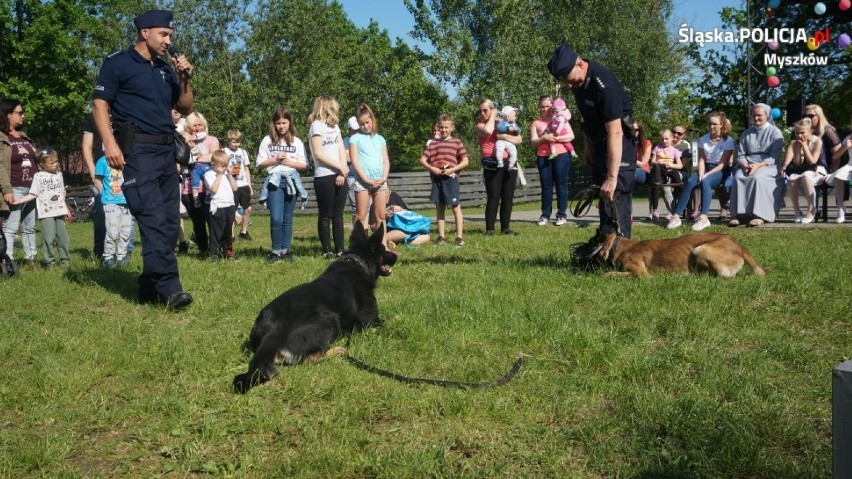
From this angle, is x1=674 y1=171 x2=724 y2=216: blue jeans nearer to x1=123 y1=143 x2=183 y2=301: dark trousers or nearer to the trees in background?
x1=123 y1=143 x2=183 y2=301: dark trousers

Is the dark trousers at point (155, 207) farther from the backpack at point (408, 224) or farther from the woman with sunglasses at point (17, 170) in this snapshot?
the backpack at point (408, 224)

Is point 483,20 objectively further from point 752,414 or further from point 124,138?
point 752,414

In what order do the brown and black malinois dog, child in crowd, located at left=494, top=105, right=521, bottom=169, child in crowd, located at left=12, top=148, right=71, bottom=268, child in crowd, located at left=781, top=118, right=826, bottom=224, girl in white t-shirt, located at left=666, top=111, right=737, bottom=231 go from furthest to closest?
girl in white t-shirt, located at left=666, top=111, right=737, bottom=231
child in crowd, located at left=781, top=118, right=826, bottom=224
child in crowd, located at left=494, top=105, right=521, bottom=169
child in crowd, located at left=12, top=148, right=71, bottom=268
the brown and black malinois dog

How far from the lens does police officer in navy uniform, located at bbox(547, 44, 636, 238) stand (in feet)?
21.7

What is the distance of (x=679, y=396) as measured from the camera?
369cm

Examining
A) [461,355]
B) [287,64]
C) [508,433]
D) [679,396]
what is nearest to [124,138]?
[461,355]

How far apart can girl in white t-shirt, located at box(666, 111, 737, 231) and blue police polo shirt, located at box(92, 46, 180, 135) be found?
937cm

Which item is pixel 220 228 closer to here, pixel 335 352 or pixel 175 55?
pixel 175 55

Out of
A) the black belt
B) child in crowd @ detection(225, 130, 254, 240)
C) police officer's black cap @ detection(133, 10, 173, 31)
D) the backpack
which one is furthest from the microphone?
child in crowd @ detection(225, 130, 254, 240)

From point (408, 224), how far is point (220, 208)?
293cm

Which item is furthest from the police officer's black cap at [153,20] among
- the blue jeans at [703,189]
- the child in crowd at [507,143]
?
the blue jeans at [703,189]

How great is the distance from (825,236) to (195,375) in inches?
361

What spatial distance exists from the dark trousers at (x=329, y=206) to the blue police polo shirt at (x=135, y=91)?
2999 mm

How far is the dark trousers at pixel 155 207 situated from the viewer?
6.31m
